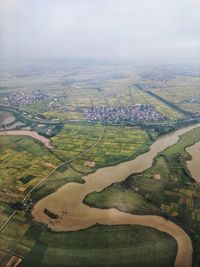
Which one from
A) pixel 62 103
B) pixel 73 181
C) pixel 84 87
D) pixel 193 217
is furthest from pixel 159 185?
pixel 84 87

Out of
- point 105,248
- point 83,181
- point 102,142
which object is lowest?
point 105,248

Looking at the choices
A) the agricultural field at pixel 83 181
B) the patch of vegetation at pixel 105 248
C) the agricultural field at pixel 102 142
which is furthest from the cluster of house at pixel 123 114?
the patch of vegetation at pixel 105 248

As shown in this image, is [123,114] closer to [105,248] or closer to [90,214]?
[90,214]

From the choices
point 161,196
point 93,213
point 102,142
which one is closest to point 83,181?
point 93,213

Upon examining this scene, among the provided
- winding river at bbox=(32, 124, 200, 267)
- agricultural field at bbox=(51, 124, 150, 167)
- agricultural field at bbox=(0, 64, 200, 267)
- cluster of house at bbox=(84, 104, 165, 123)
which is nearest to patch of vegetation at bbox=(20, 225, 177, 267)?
agricultural field at bbox=(0, 64, 200, 267)

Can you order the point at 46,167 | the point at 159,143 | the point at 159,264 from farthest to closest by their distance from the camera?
the point at 159,143 → the point at 46,167 → the point at 159,264

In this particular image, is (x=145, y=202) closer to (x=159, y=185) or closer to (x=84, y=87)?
(x=159, y=185)

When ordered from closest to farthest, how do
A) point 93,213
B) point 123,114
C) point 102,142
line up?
point 93,213, point 102,142, point 123,114
